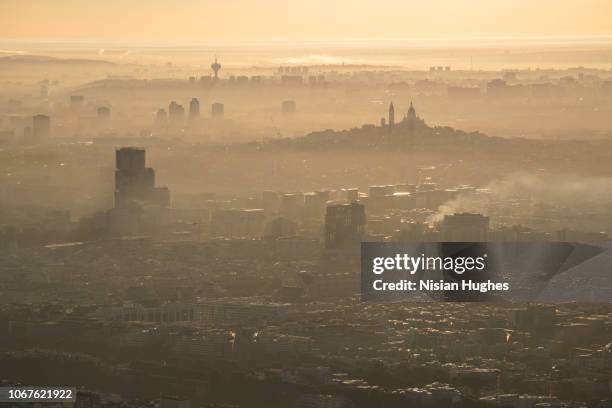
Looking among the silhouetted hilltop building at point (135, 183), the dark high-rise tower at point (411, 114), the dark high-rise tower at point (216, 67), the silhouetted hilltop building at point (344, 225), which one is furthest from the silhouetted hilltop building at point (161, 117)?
the silhouetted hilltop building at point (344, 225)

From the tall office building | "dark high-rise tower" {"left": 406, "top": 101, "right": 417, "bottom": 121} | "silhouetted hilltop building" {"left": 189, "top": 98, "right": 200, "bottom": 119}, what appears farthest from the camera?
"silhouetted hilltop building" {"left": 189, "top": 98, "right": 200, "bottom": 119}

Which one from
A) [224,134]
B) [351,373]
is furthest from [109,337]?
[224,134]

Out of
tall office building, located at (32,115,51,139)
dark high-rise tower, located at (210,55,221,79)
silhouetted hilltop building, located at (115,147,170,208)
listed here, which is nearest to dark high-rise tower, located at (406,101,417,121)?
dark high-rise tower, located at (210,55,221,79)

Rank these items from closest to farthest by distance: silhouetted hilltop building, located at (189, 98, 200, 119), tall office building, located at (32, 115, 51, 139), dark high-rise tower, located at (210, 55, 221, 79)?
tall office building, located at (32, 115, 51, 139)
silhouetted hilltop building, located at (189, 98, 200, 119)
dark high-rise tower, located at (210, 55, 221, 79)

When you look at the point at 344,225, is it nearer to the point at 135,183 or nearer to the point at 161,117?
the point at 135,183

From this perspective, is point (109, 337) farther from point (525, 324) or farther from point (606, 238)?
point (606, 238)

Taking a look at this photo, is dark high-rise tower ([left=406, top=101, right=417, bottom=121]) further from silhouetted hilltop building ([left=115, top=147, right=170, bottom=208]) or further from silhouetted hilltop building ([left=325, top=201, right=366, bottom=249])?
silhouetted hilltop building ([left=325, top=201, right=366, bottom=249])
